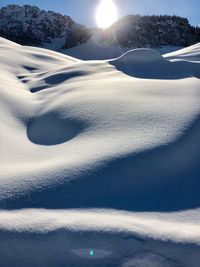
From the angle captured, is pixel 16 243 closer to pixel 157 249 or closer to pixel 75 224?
pixel 75 224

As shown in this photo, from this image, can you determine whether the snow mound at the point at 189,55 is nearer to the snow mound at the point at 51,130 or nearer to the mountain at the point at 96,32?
the snow mound at the point at 51,130

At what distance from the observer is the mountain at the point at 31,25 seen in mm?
32719

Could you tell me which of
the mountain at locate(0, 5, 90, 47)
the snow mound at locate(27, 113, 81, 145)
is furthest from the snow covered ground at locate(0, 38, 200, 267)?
the mountain at locate(0, 5, 90, 47)

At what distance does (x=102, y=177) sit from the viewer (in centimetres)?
195

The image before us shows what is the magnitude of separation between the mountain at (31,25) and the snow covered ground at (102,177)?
30456 millimetres

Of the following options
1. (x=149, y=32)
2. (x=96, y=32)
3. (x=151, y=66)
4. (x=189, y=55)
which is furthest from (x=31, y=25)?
(x=151, y=66)

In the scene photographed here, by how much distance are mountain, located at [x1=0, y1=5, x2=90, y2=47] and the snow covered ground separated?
3046cm

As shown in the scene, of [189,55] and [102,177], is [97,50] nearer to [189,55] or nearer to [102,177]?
[189,55]

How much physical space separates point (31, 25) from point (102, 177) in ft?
111

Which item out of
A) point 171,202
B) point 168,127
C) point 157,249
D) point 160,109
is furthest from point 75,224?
point 160,109

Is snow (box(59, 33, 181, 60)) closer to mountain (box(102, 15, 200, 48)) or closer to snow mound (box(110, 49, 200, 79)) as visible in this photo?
mountain (box(102, 15, 200, 48))

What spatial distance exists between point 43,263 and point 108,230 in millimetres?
318

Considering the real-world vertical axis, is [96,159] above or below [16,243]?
above

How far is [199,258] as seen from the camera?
143 cm
